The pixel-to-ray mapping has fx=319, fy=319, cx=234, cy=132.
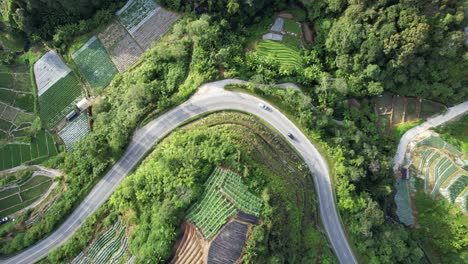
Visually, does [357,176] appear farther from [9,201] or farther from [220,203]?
[9,201]

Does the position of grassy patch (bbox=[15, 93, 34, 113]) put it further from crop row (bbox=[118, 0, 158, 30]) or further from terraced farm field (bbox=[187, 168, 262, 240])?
terraced farm field (bbox=[187, 168, 262, 240])

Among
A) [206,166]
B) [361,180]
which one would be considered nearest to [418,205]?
[361,180]

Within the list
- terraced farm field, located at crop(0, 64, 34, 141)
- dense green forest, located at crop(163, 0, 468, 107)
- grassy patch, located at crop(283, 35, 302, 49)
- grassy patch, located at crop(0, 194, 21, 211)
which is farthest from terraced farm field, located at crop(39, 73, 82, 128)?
grassy patch, located at crop(283, 35, 302, 49)

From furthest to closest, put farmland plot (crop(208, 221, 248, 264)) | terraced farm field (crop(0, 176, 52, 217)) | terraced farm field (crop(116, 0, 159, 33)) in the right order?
terraced farm field (crop(116, 0, 159, 33))
terraced farm field (crop(0, 176, 52, 217))
farmland plot (crop(208, 221, 248, 264))

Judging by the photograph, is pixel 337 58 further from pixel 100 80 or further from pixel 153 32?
pixel 100 80

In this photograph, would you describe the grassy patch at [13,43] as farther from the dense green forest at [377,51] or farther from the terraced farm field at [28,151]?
the dense green forest at [377,51]

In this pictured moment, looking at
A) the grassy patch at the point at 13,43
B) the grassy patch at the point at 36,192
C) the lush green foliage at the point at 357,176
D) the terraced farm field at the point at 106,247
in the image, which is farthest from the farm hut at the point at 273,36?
the grassy patch at the point at 13,43

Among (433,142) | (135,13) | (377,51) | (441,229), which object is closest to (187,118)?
(135,13)
